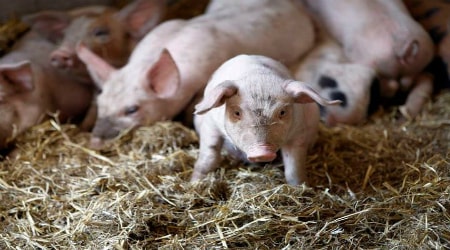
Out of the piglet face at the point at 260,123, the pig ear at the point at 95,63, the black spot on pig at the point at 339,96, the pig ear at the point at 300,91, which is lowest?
the black spot on pig at the point at 339,96

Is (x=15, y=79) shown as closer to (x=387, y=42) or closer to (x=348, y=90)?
(x=348, y=90)

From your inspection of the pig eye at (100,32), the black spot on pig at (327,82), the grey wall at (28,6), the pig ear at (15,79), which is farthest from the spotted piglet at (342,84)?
the grey wall at (28,6)

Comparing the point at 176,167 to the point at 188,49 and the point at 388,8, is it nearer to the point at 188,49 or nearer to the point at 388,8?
the point at 188,49

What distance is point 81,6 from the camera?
4.60 m

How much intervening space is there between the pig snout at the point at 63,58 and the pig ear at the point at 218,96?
1.53 m

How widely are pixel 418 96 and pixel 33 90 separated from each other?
81.9 inches

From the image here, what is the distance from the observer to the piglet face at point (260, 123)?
240 cm

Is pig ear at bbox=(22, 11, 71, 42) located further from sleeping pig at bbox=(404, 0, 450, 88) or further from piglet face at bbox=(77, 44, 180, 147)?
sleeping pig at bbox=(404, 0, 450, 88)

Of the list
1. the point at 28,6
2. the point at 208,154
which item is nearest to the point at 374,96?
the point at 208,154

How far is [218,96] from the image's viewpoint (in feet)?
7.82

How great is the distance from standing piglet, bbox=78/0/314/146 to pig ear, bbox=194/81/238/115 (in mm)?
770

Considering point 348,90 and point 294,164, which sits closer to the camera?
point 294,164

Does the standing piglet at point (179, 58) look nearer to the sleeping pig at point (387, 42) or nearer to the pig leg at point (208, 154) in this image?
the sleeping pig at point (387, 42)

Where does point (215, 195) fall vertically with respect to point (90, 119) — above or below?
above
